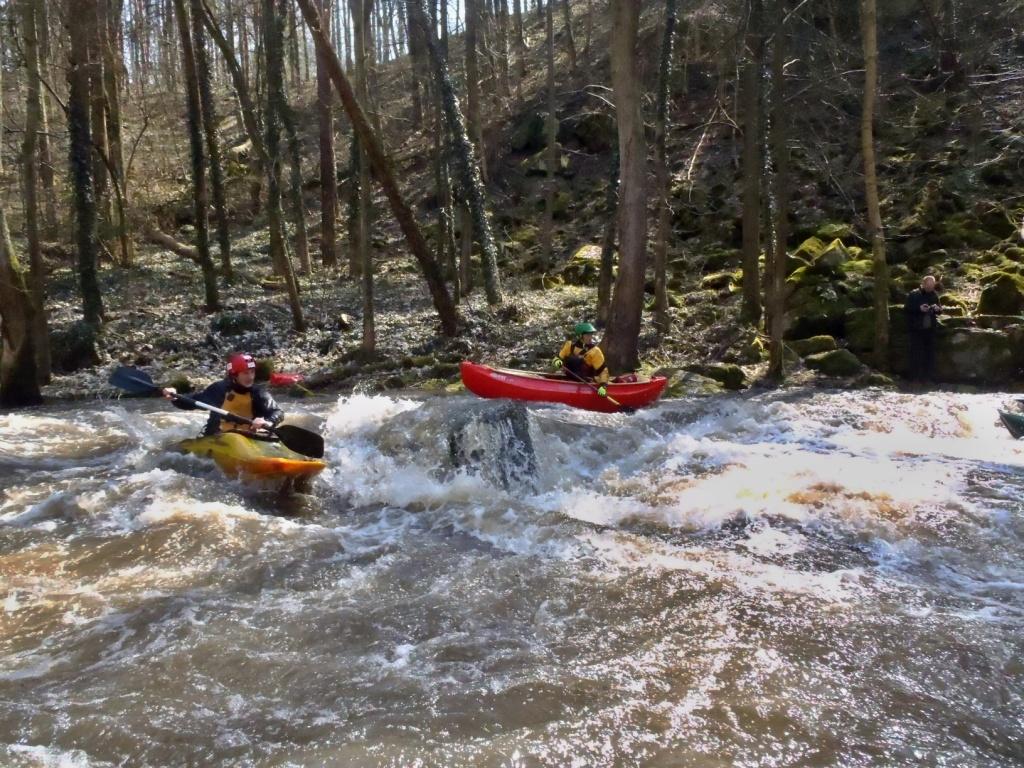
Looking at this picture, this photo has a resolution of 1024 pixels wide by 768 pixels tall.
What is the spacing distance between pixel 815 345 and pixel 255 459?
9922 mm

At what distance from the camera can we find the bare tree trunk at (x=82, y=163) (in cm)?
1362

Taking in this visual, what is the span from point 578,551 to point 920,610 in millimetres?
2176

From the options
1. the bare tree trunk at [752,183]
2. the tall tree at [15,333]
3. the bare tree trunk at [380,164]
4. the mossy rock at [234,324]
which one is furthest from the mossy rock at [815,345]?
the tall tree at [15,333]

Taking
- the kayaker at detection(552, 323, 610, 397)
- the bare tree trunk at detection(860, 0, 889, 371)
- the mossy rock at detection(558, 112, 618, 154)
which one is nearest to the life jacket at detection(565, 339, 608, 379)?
the kayaker at detection(552, 323, 610, 397)

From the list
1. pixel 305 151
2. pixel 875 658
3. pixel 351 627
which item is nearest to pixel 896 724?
pixel 875 658

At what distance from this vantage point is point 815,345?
44.0 ft

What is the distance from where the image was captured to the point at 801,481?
7.08m

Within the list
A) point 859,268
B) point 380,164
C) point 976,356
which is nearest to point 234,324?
point 380,164

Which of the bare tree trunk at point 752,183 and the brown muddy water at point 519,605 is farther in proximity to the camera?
the bare tree trunk at point 752,183

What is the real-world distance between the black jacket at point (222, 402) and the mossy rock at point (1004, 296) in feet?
37.7

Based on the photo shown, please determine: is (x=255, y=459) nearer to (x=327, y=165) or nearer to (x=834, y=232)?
(x=834, y=232)

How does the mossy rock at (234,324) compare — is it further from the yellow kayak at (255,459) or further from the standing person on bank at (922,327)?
the standing person on bank at (922,327)

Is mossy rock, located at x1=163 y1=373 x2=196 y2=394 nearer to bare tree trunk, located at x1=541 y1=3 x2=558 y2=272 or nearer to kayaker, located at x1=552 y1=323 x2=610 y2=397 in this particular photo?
kayaker, located at x1=552 y1=323 x2=610 y2=397

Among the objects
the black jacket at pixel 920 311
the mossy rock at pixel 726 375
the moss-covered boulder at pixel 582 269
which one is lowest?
the mossy rock at pixel 726 375
